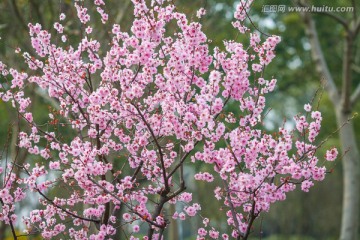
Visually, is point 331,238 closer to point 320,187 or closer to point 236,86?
point 320,187

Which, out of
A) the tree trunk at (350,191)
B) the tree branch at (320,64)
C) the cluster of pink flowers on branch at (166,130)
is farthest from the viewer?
the tree branch at (320,64)

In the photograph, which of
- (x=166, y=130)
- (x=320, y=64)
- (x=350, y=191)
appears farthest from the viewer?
(x=320, y=64)

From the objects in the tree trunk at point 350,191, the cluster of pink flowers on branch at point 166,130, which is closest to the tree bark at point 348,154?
the tree trunk at point 350,191

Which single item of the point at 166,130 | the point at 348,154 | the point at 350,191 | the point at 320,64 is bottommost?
the point at 166,130

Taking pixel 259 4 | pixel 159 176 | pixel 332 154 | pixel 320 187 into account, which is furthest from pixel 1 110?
pixel 332 154

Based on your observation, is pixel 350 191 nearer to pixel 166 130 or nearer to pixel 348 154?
pixel 348 154

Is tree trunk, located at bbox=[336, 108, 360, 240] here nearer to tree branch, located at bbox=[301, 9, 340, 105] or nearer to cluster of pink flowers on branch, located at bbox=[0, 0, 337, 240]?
tree branch, located at bbox=[301, 9, 340, 105]

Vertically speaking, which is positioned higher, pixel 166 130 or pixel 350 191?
pixel 350 191

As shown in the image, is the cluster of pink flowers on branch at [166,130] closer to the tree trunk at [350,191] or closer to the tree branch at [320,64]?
the tree trunk at [350,191]

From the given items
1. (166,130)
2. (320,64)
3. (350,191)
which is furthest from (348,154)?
(166,130)

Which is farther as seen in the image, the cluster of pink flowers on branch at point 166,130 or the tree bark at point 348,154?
the tree bark at point 348,154

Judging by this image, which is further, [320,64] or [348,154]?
[320,64]

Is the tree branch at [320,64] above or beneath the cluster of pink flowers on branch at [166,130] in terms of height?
above

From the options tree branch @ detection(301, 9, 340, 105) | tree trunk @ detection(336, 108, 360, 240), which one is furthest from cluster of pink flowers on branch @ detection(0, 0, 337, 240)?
tree branch @ detection(301, 9, 340, 105)
